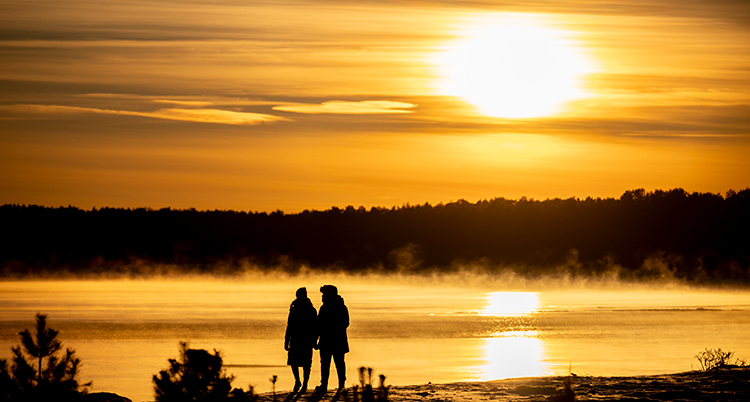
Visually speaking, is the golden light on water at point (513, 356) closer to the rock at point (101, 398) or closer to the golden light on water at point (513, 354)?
the golden light on water at point (513, 354)

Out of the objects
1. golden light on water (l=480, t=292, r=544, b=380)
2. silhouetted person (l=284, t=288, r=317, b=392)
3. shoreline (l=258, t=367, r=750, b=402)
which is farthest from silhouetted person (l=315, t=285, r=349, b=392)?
golden light on water (l=480, t=292, r=544, b=380)

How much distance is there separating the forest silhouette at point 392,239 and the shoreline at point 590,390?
8706 cm

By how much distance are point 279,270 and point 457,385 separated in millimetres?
105027

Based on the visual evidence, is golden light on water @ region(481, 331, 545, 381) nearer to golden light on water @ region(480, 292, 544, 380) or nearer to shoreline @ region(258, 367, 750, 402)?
golden light on water @ region(480, 292, 544, 380)

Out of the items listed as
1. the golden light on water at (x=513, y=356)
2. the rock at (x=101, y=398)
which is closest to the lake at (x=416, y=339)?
the golden light on water at (x=513, y=356)

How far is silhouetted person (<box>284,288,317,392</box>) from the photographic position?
13648 mm

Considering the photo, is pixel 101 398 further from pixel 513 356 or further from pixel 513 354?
pixel 513 354

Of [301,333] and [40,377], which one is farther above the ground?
[301,333]

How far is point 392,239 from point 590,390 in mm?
97130

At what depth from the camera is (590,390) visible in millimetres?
13203

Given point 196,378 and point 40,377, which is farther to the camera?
point 40,377

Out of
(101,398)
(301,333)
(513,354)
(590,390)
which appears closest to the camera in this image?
(101,398)

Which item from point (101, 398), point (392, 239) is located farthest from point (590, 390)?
point (392, 239)

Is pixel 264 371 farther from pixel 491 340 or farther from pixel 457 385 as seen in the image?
pixel 491 340
